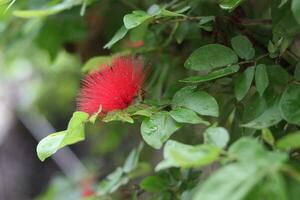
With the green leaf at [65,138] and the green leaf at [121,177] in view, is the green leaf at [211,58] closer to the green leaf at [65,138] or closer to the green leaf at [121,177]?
the green leaf at [65,138]

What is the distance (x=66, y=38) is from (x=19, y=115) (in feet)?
5.15

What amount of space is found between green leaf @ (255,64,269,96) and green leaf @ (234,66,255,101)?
10mm

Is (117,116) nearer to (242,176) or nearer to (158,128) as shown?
(158,128)

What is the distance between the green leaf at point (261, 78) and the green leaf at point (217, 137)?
0.12m

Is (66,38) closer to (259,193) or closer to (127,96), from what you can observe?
(127,96)

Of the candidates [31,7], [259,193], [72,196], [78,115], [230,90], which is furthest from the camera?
[72,196]

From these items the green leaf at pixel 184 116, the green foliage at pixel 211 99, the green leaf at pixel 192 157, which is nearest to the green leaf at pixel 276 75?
the green foliage at pixel 211 99

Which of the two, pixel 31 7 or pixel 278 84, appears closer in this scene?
pixel 278 84

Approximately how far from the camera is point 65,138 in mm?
666

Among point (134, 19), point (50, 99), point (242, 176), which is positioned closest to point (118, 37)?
point (134, 19)

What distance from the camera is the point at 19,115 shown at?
9.18 ft

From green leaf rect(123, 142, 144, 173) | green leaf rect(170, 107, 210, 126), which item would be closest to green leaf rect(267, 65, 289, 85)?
green leaf rect(170, 107, 210, 126)

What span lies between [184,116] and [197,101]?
0.10ft

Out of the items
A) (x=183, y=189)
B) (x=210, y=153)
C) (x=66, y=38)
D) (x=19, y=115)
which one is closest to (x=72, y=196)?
(x=66, y=38)
